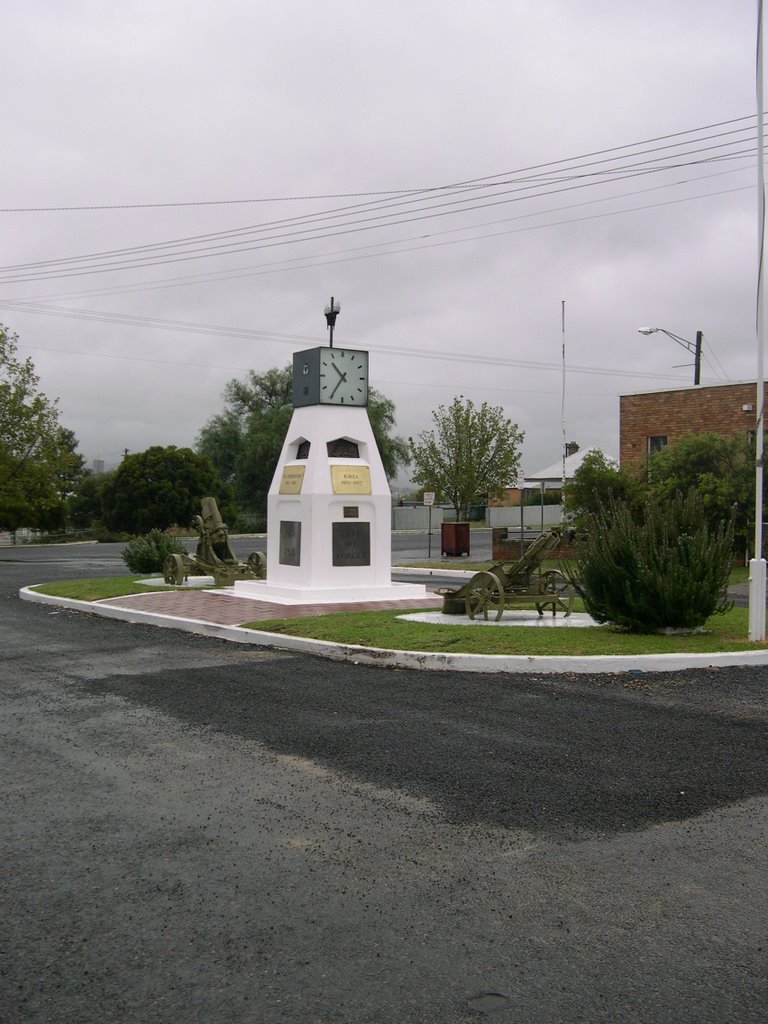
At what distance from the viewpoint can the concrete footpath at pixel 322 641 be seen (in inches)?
398

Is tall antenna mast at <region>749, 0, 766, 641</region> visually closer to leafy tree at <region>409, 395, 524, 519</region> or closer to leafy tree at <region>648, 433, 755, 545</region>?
leafy tree at <region>648, 433, 755, 545</region>

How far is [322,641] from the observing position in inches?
463

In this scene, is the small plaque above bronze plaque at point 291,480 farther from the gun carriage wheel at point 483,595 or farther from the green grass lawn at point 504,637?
the gun carriage wheel at point 483,595

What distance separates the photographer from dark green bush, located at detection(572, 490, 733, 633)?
11422mm

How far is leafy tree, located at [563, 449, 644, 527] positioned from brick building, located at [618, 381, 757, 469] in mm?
2087

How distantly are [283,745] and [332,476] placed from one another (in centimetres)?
1037

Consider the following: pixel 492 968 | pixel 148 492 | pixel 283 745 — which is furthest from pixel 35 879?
pixel 148 492

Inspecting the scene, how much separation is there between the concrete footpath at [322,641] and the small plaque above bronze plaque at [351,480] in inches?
78.2

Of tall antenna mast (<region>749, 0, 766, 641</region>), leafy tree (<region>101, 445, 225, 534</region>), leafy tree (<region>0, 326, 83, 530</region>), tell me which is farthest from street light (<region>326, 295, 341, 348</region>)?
leafy tree (<region>101, 445, 225, 534</region>)

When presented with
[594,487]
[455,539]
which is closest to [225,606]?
[594,487]

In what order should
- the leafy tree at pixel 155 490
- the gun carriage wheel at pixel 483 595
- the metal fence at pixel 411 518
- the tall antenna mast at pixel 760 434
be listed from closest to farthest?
the tall antenna mast at pixel 760 434, the gun carriage wheel at pixel 483 595, the leafy tree at pixel 155 490, the metal fence at pixel 411 518

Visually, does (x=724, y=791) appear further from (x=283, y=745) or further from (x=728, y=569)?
(x=728, y=569)

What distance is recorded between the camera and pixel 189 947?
3918 mm

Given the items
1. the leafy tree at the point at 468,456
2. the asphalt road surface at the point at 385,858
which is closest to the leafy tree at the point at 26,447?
the leafy tree at the point at 468,456
